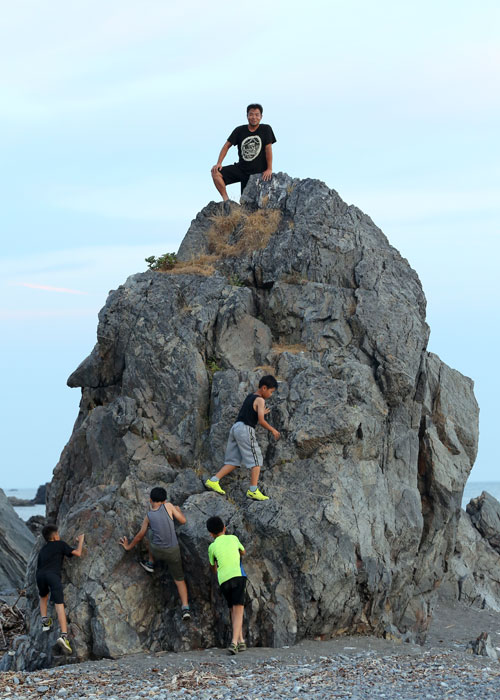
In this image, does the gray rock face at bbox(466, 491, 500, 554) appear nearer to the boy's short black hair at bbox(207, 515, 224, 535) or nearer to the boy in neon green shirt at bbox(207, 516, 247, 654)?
the boy in neon green shirt at bbox(207, 516, 247, 654)

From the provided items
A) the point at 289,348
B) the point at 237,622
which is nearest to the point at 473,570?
the point at 289,348

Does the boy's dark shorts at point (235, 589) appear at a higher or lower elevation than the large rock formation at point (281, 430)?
lower

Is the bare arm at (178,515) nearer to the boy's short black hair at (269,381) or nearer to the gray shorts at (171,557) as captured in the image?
the gray shorts at (171,557)

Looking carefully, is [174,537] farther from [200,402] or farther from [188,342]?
[188,342]

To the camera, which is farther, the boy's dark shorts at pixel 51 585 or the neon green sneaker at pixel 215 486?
the neon green sneaker at pixel 215 486

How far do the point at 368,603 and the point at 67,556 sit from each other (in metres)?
6.59

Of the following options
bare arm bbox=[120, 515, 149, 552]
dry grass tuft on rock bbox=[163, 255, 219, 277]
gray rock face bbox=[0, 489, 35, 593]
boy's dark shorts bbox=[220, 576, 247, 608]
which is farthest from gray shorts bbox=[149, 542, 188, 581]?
gray rock face bbox=[0, 489, 35, 593]

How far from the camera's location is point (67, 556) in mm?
16906

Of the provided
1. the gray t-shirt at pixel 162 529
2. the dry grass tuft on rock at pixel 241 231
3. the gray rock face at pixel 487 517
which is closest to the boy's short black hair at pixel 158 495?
the gray t-shirt at pixel 162 529

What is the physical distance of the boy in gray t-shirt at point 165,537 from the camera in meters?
16.5

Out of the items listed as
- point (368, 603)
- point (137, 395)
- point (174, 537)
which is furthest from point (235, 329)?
point (368, 603)

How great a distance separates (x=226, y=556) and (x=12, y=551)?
57.9 feet

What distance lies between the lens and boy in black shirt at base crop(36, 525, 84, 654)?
647 inches

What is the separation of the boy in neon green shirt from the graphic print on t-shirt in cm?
1292
